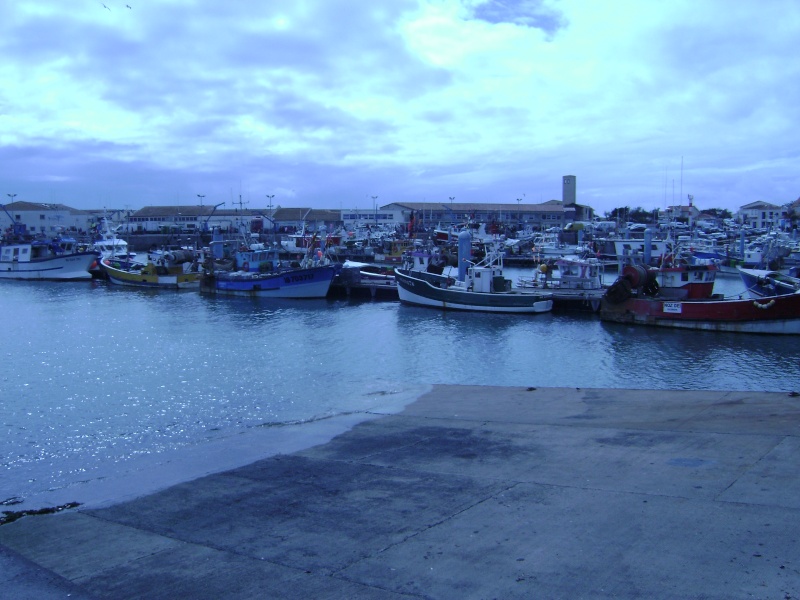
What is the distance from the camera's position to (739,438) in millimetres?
8492

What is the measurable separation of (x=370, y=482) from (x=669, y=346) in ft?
57.1

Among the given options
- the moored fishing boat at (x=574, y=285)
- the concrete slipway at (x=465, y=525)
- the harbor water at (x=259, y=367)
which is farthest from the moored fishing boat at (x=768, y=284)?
the concrete slipway at (x=465, y=525)

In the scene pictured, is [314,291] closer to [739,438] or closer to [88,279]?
[88,279]

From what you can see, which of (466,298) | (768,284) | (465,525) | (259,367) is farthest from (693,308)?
(465,525)

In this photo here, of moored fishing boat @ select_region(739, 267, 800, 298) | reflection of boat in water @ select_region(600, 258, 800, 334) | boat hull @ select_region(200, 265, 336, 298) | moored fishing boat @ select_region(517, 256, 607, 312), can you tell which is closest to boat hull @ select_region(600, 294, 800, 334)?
reflection of boat in water @ select_region(600, 258, 800, 334)

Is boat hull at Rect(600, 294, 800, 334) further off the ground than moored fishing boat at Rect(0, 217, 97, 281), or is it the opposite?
moored fishing boat at Rect(0, 217, 97, 281)

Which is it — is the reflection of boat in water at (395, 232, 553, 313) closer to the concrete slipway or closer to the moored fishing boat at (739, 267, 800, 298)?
the moored fishing boat at (739, 267, 800, 298)

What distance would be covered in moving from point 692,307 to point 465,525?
2146cm

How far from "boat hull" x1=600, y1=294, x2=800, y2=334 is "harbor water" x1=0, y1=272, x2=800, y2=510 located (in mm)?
450

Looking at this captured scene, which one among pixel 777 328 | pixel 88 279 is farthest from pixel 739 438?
pixel 88 279

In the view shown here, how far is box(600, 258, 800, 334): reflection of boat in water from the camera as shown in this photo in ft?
77.0

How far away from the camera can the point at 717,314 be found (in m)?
24.5

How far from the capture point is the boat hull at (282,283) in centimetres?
3772

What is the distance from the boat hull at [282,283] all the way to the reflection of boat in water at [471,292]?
17.2 feet
